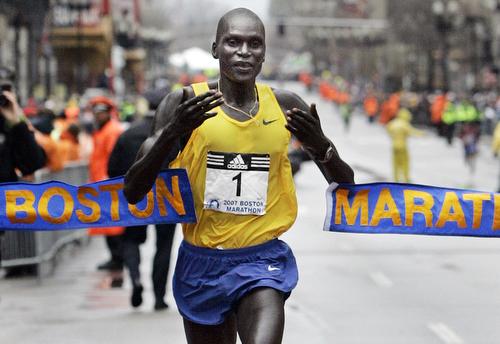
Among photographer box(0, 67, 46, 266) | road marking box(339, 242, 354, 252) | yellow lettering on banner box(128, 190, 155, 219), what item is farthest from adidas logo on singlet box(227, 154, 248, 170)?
road marking box(339, 242, 354, 252)

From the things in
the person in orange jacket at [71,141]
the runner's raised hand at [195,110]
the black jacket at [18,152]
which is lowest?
the person in orange jacket at [71,141]

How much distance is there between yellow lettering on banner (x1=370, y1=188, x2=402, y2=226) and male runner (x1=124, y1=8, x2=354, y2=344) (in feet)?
1.93

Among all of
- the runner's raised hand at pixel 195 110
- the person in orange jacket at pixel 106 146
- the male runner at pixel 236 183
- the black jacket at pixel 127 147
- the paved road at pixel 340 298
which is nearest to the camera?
the runner's raised hand at pixel 195 110

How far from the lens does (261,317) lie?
5.68 meters

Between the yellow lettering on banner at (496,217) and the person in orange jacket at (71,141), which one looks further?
the person in orange jacket at (71,141)

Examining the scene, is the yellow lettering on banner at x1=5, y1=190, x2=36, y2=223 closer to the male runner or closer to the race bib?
the male runner

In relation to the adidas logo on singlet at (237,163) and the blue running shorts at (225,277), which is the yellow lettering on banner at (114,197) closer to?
the blue running shorts at (225,277)

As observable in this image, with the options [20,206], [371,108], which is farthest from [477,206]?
[371,108]

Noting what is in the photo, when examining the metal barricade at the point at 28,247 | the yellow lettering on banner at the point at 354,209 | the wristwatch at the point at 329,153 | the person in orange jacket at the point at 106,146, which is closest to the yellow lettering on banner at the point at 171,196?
the wristwatch at the point at 329,153

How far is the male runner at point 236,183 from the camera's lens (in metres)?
5.82

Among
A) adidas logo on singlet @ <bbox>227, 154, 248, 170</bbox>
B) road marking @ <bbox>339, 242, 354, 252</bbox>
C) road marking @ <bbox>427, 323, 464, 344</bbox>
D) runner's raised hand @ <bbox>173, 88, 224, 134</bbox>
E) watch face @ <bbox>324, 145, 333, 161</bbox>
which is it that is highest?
runner's raised hand @ <bbox>173, 88, 224, 134</bbox>

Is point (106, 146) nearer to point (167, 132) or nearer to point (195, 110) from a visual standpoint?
point (167, 132)

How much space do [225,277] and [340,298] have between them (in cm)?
707

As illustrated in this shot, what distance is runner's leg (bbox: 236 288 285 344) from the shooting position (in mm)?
5609
